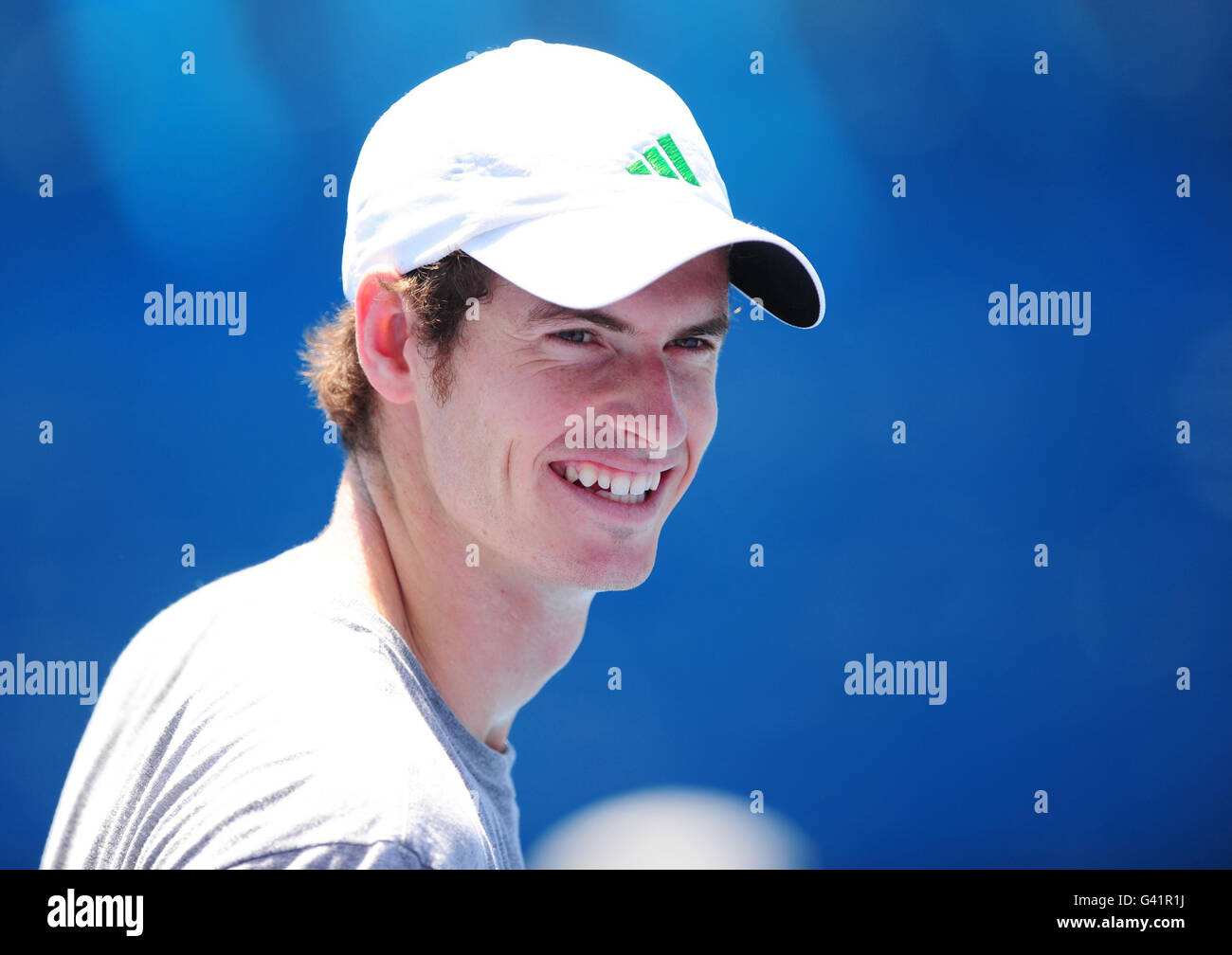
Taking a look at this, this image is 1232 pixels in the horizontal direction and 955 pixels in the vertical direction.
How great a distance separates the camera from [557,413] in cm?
112

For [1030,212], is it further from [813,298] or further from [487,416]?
[487,416]

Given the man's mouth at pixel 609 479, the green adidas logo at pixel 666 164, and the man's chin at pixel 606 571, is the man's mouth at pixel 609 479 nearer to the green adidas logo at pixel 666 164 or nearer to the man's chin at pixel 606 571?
the man's chin at pixel 606 571

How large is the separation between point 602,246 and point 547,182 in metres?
0.09

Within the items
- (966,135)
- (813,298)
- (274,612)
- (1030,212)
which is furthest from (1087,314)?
(274,612)

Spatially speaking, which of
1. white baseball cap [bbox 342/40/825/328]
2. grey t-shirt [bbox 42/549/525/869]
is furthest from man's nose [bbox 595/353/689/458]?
grey t-shirt [bbox 42/549/525/869]

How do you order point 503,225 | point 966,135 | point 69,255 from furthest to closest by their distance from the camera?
point 966,135 < point 69,255 < point 503,225

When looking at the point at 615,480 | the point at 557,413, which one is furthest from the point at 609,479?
the point at 557,413

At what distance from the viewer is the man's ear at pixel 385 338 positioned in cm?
113

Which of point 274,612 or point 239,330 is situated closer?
point 274,612

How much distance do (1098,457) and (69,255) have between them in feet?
8.03

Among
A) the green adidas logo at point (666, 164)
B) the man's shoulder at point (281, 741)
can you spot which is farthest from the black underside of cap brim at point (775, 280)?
the man's shoulder at point (281, 741)

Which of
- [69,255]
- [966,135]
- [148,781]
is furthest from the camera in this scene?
[966,135]

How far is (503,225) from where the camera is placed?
1044 mm
